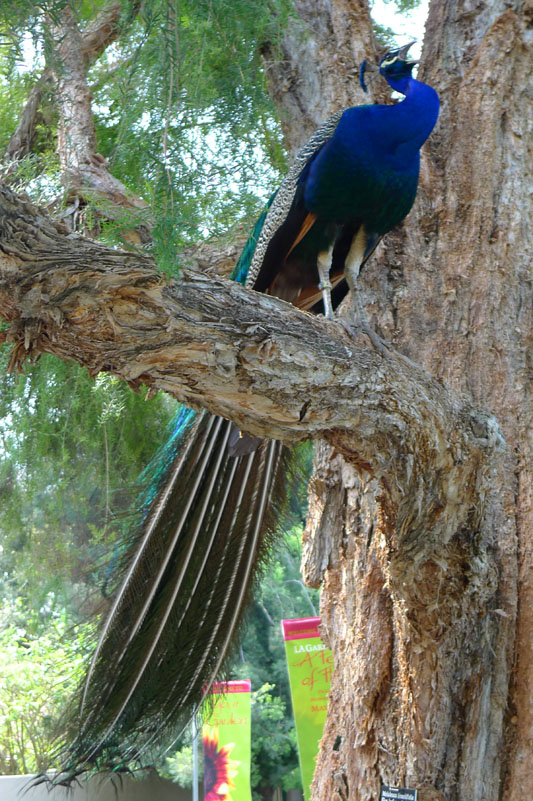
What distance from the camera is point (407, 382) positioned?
180cm

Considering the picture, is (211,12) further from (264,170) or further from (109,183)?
(109,183)

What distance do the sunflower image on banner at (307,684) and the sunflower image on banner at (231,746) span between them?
0.84 meters

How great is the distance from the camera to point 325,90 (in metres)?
2.95

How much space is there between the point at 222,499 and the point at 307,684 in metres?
1.93

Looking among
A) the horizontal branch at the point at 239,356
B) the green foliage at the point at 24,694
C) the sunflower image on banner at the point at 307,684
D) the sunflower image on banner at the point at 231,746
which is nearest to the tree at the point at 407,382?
the horizontal branch at the point at 239,356

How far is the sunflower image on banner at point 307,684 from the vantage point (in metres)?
3.89

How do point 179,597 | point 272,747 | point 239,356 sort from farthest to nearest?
point 272,747, point 179,597, point 239,356

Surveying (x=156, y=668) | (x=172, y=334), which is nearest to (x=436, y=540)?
(x=172, y=334)

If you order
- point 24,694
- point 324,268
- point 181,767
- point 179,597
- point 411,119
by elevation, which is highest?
point 411,119

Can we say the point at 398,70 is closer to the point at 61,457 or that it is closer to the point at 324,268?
the point at 324,268

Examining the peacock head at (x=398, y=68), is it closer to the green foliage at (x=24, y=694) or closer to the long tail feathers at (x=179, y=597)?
the long tail feathers at (x=179, y=597)

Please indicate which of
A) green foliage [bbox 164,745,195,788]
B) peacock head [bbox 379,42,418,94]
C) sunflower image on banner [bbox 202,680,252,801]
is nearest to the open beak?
peacock head [bbox 379,42,418,94]

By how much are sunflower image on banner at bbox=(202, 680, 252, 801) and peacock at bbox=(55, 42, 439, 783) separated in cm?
266

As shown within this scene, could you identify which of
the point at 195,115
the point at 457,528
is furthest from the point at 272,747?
the point at 195,115
